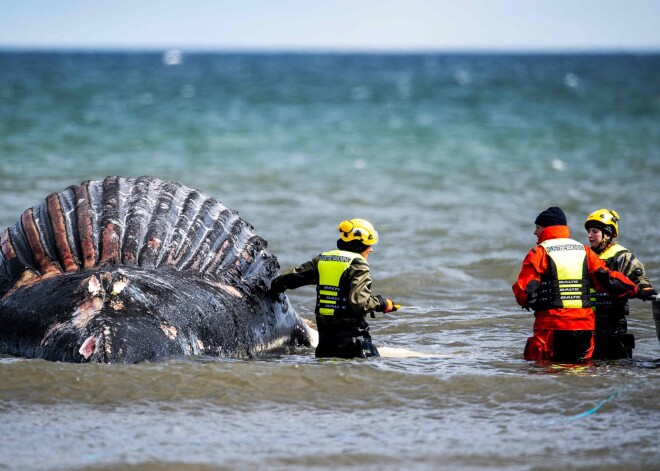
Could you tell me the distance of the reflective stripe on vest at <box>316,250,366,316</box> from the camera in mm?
7891

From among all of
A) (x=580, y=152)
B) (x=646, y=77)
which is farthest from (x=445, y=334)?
(x=646, y=77)

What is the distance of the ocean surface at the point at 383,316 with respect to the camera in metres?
5.75

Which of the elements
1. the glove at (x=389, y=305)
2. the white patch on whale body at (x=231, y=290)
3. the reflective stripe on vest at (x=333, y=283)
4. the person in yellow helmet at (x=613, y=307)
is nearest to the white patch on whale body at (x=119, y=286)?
the white patch on whale body at (x=231, y=290)

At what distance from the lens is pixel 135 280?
7.15 meters

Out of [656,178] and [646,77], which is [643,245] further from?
[646,77]

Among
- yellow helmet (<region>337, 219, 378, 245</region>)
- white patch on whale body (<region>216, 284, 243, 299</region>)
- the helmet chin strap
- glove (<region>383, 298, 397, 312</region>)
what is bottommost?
glove (<region>383, 298, 397, 312</region>)

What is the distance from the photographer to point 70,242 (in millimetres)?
7566

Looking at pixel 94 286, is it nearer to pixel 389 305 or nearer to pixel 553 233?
pixel 389 305

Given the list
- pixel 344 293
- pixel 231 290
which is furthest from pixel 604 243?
pixel 231 290

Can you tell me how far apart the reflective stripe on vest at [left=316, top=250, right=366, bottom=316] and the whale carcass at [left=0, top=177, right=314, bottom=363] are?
47 centimetres

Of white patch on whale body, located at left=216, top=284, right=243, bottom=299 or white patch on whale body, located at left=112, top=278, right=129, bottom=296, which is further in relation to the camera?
white patch on whale body, located at left=216, top=284, right=243, bottom=299

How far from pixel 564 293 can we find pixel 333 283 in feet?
5.45

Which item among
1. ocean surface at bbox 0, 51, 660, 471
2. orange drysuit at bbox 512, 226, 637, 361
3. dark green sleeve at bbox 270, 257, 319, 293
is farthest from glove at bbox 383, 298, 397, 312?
orange drysuit at bbox 512, 226, 637, 361

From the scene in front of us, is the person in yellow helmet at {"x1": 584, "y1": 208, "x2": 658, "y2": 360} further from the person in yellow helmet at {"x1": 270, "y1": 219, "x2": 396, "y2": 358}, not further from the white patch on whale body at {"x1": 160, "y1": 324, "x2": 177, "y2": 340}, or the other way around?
the white patch on whale body at {"x1": 160, "y1": 324, "x2": 177, "y2": 340}
